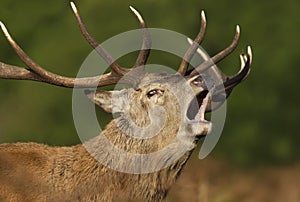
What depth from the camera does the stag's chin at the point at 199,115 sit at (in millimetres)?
7645

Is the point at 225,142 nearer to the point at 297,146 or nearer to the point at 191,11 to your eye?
the point at 297,146

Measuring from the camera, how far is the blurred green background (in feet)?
70.3

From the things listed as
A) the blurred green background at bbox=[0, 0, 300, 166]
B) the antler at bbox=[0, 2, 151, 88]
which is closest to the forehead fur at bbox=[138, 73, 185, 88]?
the antler at bbox=[0, 2, 151, 88]

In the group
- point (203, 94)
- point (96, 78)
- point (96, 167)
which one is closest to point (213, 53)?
point (96, 78)

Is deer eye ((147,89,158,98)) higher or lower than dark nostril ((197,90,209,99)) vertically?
higher

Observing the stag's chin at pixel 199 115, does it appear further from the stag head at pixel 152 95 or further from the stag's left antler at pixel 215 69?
the stag's left antler at pixel 215 69

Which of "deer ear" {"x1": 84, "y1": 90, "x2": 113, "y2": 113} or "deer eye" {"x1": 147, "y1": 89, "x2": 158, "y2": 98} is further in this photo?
"deer ear" {"x1": 84, "y1": 90, "x2": 113, "y2": 113}

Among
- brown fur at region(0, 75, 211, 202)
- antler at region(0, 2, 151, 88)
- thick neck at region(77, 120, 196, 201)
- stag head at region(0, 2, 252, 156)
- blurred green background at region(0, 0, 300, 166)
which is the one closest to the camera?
brown fur at region(0, 75, 211, 202)

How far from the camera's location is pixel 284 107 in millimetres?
23344

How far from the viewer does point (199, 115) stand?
7.87 m

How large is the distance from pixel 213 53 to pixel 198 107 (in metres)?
13.4

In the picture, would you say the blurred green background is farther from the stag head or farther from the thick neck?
the thick neck

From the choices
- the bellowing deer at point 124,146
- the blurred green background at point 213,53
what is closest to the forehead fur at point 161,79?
the bellowing deer at point 124,146

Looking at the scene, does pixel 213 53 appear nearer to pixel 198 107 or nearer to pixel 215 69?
pixel 215 69
